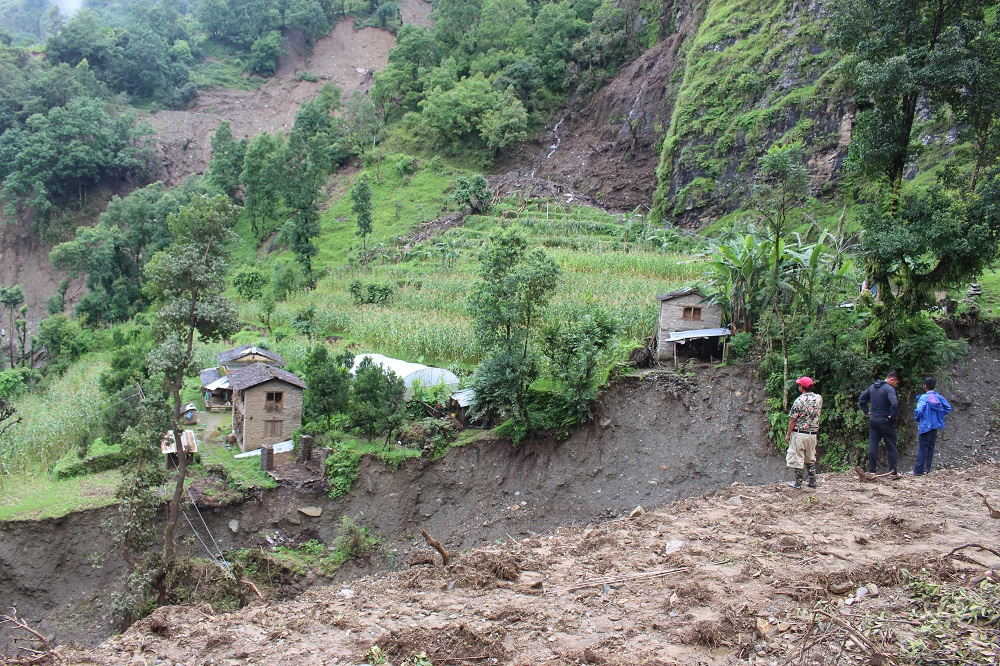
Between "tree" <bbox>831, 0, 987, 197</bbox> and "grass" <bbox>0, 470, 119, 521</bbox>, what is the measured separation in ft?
50.8

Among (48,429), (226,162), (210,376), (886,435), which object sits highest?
(226,162)

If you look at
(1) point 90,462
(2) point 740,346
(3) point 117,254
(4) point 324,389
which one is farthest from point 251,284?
(2) point 740,346

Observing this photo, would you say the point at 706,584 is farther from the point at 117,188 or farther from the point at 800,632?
the point at 117,188

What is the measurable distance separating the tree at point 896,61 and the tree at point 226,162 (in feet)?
127

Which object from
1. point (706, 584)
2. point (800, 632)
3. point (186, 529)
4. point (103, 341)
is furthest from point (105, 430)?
point (103, 341)

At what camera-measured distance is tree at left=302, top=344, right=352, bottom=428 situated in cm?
1528

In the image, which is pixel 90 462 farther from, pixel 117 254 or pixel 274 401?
pixel 117 254

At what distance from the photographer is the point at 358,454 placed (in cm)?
1449

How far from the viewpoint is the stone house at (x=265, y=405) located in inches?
587

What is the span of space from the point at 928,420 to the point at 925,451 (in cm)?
52

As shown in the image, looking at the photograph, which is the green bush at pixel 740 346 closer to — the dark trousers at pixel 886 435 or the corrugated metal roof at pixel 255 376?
the dark trousers at pixel 886 435

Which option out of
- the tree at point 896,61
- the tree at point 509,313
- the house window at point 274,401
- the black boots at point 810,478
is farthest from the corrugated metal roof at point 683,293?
→ the house window at point 274,401

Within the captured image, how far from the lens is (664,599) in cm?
566

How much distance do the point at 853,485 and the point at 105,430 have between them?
50.6ft
